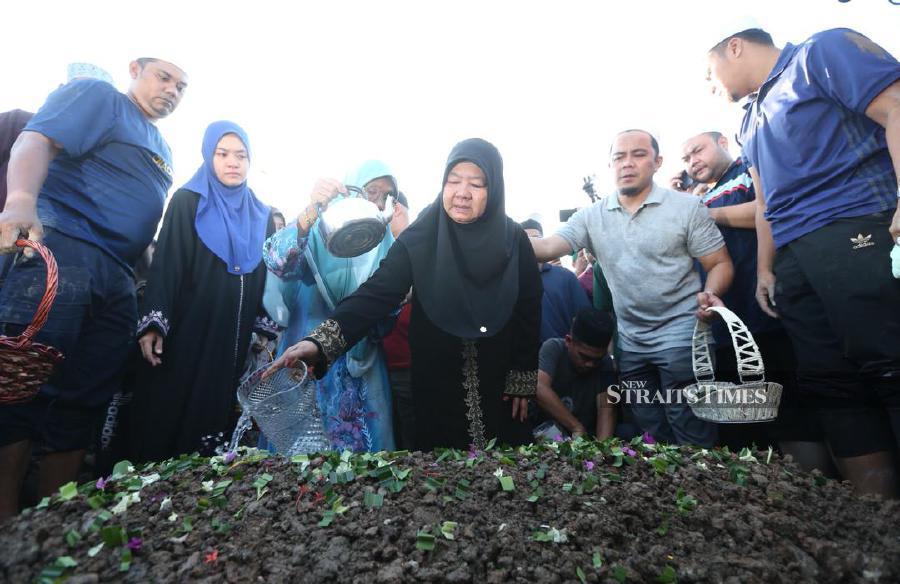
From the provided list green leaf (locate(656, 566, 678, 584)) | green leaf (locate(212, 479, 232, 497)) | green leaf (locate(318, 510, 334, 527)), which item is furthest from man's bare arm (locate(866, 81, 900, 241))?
green leaf (locate(212, 479, 232, 497))

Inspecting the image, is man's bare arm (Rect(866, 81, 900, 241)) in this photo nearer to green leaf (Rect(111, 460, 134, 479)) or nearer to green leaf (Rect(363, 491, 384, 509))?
green leaf (Rect(363, 491, 384, 509))

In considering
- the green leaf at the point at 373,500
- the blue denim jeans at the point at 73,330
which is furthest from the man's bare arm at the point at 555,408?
the blue denim jeans at the point at 73,330

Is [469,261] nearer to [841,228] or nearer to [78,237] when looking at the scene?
[841,228]

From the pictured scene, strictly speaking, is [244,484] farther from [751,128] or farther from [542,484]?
[751,128]

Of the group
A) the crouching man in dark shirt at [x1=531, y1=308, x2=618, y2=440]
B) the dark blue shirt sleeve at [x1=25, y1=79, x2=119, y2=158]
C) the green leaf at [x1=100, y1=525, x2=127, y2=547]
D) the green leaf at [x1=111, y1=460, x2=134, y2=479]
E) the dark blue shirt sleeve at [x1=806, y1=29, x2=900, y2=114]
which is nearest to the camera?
the green leaf at [x1=100, y1=525, x2=127, y2=547]

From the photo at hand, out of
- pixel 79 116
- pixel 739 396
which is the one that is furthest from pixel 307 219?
pixel 739 396

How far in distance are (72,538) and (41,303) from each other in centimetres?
92

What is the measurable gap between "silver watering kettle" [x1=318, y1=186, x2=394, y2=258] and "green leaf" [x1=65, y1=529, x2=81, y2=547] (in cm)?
147

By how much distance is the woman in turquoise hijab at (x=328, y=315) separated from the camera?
8.65 ft

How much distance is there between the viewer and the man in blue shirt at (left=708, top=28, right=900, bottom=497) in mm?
1746

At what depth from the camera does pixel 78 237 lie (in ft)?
7.58

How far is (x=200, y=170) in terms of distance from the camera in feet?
9.89

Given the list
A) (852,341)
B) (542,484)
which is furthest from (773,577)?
(852,341)

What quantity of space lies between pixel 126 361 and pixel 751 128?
2.89 metres
